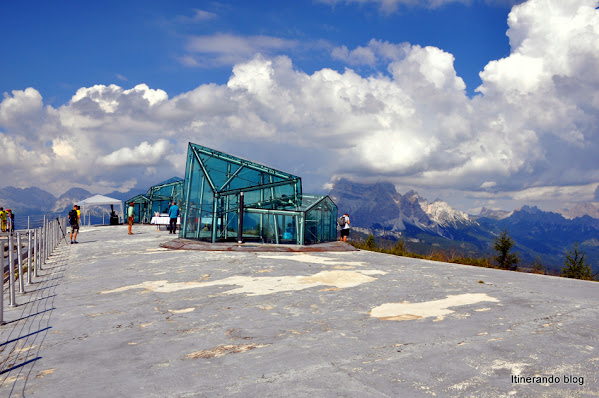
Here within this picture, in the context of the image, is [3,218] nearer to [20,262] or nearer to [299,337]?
[20,262]

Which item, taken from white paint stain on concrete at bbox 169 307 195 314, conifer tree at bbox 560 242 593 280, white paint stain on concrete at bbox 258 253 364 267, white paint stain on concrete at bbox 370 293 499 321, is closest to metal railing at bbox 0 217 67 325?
white paint stain on concrete at bbox 169 307 195 314

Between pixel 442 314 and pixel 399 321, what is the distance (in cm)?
91

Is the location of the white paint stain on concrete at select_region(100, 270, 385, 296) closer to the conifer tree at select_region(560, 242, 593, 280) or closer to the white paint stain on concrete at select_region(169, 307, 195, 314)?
the white paint stain on concrete at select_region(169, 307, 195, 314)

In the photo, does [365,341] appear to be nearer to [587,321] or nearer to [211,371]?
[211,371]

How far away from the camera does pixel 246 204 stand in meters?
23.7

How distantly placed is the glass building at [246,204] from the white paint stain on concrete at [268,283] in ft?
32.2

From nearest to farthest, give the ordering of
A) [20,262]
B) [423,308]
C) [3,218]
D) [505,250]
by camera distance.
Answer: [423,308]
[20,262]
[3,218]
[505,250]

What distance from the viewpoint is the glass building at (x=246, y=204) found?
21422mm

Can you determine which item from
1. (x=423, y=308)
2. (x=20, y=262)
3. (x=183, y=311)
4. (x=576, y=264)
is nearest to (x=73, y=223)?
(x=20, y=262)

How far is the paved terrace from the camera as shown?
4.47 m

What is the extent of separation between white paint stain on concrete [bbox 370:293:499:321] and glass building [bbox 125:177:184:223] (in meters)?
38.9

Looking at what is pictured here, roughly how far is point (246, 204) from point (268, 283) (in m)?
13.7

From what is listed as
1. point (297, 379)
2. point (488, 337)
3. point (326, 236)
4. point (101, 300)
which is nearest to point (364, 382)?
Answer: point (297, 379)

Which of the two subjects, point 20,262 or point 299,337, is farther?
point 20,262
